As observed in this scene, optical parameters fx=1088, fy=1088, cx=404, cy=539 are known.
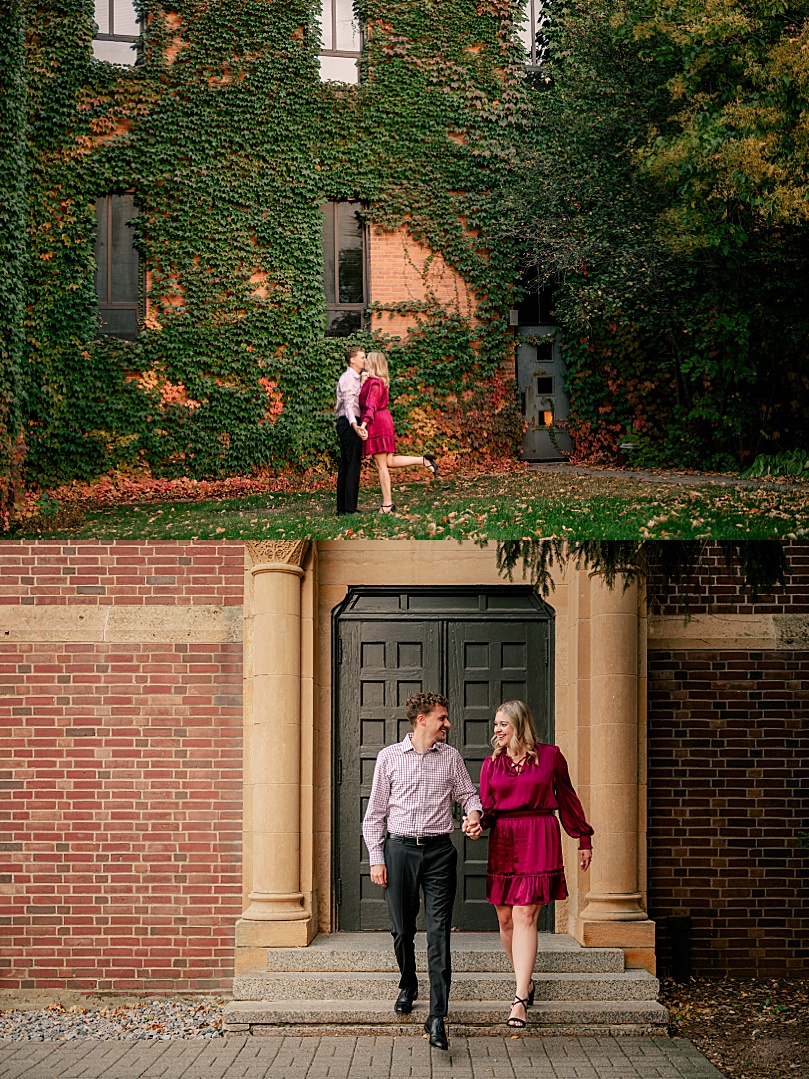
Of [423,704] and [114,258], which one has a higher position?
[114,258]

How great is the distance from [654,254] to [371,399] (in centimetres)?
706

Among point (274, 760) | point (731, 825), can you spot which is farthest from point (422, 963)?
point (731, 825)

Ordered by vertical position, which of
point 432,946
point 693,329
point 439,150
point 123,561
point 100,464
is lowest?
point 432,946

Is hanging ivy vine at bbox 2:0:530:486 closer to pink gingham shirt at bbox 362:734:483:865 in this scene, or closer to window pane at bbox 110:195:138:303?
window pane at bbox 110:195:138:303

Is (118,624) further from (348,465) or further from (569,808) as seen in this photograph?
(569,808)

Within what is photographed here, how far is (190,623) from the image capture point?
795 centimetres

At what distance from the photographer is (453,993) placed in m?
7.07

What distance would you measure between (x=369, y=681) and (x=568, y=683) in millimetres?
1524

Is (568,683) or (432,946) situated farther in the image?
(568,683)

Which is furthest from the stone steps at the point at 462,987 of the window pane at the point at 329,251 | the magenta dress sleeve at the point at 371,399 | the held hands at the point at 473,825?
the window pane at the point at 329,251

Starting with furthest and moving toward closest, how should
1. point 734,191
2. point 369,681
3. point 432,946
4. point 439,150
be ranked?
point 439,150
point 734,191
point 369,681
point 432,946

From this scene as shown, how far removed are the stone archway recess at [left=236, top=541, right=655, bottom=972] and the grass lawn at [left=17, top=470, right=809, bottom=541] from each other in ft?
4.26

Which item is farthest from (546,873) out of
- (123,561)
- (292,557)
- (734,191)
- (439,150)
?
(439,150)

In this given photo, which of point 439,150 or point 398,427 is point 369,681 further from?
point 439,150
